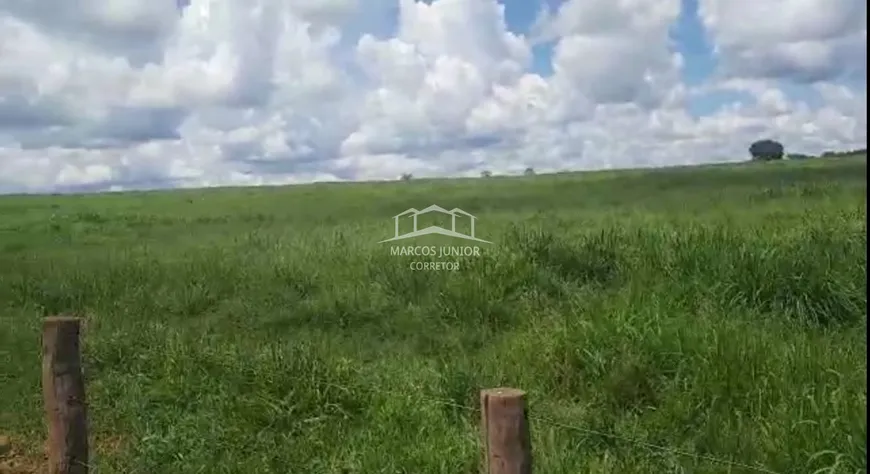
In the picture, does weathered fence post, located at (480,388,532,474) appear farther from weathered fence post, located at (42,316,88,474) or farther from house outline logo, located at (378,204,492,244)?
house outline logo, located at (378,204,492,244)

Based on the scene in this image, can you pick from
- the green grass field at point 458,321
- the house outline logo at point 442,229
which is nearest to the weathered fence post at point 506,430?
the green grass field at point 458,321

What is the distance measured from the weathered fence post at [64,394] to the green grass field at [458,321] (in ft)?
1.79

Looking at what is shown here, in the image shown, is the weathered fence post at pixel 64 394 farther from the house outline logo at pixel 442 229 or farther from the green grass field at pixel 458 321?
the house outline logo at pixel 442 229

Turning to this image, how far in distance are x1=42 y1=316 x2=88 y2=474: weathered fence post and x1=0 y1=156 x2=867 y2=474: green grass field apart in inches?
21.4

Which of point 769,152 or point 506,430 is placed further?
point 769,152

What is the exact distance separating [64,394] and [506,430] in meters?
1.81

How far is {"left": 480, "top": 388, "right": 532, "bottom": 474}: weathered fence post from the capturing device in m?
2.12

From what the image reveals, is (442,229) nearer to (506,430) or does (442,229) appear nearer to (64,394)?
→ (64,394)

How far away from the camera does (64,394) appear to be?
121 inches

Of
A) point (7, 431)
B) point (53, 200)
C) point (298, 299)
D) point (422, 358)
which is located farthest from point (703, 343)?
point (53, 200)

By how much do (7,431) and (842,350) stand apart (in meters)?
4.10

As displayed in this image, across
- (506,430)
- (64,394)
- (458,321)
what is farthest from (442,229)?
(506,430)

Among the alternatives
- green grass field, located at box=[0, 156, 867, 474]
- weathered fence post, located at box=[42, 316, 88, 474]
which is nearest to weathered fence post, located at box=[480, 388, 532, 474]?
green grass field, located at box=[0, 156, 867, 474]

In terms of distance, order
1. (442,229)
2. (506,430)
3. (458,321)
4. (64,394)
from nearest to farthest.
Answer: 1. (506,430)
2. (64,394)
3. (458,321)
4. (442,229)
